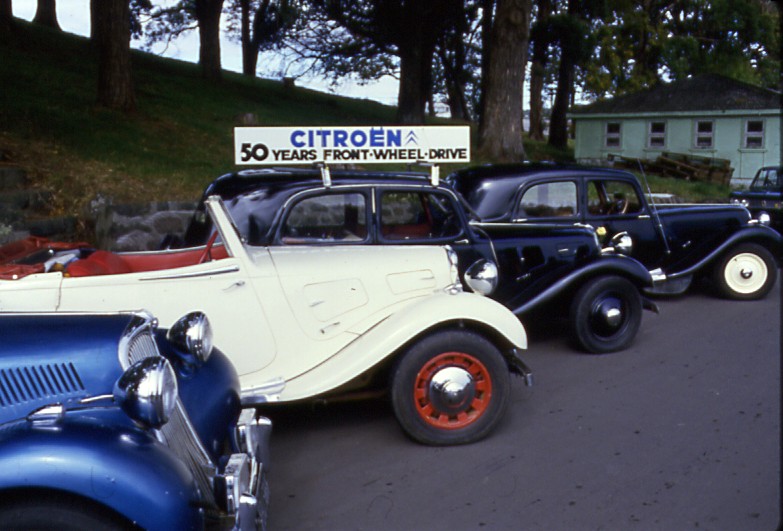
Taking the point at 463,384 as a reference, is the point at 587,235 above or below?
above

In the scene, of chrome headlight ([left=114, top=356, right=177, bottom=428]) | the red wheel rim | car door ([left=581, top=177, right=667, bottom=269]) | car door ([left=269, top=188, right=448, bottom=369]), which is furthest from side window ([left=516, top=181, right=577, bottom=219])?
chrome headlight ([left=114, top=356, right=177, bottom=428])

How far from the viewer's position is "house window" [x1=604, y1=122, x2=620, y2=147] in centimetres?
3309

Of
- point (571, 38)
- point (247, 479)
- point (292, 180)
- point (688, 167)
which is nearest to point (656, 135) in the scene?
point (688, 167)

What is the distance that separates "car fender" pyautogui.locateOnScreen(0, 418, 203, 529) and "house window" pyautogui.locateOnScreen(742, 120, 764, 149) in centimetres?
3085

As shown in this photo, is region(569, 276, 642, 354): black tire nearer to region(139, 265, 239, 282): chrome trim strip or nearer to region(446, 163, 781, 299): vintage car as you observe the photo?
region(446, 163, 781, 299): vintage car

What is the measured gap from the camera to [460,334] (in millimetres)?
4637

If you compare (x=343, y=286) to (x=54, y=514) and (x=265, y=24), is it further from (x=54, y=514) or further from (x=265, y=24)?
(x=265, y=24)

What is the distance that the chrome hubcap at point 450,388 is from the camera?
15.2ft

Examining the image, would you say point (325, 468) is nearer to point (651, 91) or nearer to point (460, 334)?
point (460, 334)

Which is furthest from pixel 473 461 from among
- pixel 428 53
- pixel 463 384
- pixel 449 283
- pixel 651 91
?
pixel 651 91

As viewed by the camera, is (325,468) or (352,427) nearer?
(325,468)

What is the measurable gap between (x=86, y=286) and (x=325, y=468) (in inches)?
66.7

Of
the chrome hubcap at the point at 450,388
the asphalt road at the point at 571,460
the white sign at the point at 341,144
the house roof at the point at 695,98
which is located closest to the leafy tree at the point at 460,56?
the house roof at the point at 695,98

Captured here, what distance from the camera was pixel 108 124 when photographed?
556 inches
